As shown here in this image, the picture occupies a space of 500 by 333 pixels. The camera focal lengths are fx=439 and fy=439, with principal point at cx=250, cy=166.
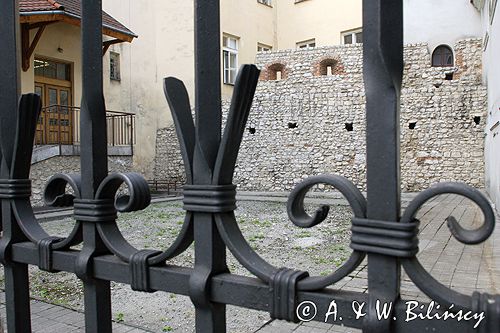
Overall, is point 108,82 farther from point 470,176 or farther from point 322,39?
point 470,176

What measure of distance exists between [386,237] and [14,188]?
1.03m

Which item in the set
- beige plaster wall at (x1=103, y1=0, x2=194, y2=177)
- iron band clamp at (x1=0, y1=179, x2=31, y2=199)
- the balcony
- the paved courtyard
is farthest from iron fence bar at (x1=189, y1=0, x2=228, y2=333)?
beige plaster wall at (x1=103, y1=0, x2=194, y2=177)

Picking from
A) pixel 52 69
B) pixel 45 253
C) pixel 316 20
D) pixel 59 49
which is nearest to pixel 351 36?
pixel 316 20

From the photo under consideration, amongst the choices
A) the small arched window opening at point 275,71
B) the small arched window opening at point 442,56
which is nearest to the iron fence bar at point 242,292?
the small arched window opening at point 275,71

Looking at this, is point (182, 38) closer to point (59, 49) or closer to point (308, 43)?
point (59, 49)

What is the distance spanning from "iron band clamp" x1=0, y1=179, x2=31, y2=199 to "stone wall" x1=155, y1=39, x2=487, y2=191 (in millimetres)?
12505

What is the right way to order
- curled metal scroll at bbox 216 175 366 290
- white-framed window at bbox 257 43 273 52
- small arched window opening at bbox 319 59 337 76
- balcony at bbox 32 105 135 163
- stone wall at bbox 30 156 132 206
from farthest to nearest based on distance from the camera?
white-framed window at bbox 257 43 273 52 < small arched window opening at bbox 319 59 337 76 < balcony at bbox 32 105 135 163 < stone wall at bbox 30 156 132 206 < curled metal scroll at bbox 216 175 366 290

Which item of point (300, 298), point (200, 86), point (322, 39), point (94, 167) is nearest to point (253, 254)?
point (300, 298)

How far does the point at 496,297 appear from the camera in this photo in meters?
0.65

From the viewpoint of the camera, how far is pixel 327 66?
15742 mm

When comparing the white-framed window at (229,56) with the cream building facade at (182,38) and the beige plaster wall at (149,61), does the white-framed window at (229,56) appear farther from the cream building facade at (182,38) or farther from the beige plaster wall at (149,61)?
the beige plaster wall at (149,61)

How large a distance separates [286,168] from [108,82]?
6.29 metres

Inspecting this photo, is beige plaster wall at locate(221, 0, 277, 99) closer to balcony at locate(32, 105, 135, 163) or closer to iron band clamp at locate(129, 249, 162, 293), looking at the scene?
balcony at locate(32, 105, 135, 163)

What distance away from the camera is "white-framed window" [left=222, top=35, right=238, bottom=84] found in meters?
17.2
